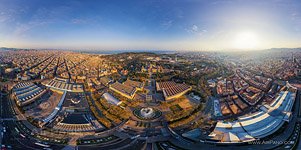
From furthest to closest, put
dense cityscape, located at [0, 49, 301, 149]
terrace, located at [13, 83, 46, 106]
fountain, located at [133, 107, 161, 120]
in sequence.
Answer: terrace, located at [13, 83, 46, 106]
fountain, located at [133, 107, 161, 120]
dense cityscape, located at [0, 49, 301, 149]

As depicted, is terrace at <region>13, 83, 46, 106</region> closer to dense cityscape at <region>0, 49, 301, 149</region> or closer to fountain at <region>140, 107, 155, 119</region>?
dense cityscape at <region>0, 49, 301, 149</region>

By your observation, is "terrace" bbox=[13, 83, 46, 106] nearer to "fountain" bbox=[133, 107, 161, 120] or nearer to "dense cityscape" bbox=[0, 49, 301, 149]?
"dense cityscape" bbox=[0, 49, 301, 149]

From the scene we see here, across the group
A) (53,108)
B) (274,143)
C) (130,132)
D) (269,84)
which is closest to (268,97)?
(269,84)

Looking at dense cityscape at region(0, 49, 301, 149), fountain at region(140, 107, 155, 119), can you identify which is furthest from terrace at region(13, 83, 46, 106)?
fountain at region(140, 107, 155, 119)

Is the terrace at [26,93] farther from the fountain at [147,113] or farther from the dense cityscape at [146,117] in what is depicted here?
the fountain at [147,113]

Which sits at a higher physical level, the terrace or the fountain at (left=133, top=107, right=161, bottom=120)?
the terrace

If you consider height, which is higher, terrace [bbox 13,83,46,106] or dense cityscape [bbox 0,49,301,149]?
terrace [bbox 13,83,46,106]

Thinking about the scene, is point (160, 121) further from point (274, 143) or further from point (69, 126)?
point (274, 143)

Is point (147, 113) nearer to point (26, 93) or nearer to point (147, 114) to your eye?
point (147, 114)

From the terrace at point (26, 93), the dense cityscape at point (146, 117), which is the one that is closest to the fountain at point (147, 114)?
the dense cityscape at point (146, 117)

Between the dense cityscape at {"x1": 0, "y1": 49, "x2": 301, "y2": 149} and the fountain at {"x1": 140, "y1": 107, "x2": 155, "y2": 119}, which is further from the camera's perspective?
the fountain at {"x1": 140, "y1": 107, "x2": 155, "y2": 119}

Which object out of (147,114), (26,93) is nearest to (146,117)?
(147,114)

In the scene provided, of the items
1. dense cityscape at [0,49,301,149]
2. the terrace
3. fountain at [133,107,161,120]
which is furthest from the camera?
the terrace
